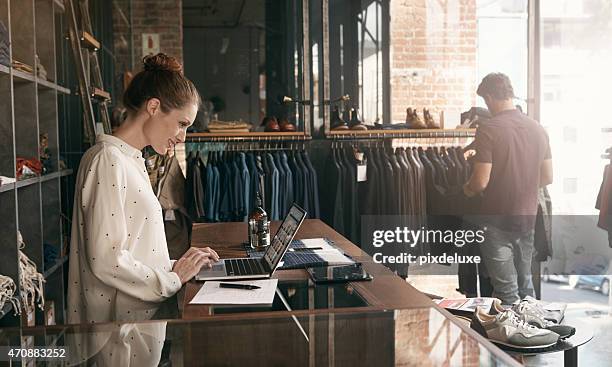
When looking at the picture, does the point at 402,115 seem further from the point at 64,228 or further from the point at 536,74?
the point at 64,228

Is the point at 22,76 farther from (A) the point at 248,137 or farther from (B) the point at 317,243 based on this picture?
(A) the point at 248,137

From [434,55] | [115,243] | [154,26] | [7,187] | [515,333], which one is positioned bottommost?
[515,333]

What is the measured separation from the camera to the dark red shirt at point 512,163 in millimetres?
4770

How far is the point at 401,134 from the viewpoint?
557cm

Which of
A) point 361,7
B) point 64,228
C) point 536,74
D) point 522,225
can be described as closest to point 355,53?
point 361,7

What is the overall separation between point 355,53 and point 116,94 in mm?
2694

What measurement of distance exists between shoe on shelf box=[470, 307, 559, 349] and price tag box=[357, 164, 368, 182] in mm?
3008

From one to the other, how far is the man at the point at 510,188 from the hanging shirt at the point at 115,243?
10.2 feet

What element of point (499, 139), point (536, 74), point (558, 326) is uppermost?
point (536, 74)

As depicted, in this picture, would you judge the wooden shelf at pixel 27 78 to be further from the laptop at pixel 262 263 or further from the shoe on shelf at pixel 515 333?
the shoe on shelf at pixel 515 333

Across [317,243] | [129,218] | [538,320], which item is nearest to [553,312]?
[538,320]

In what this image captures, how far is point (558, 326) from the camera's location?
2.52 meters

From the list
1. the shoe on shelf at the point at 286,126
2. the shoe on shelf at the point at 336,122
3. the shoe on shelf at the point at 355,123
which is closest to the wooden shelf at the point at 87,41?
the shoe on shelf at the point at 286,126

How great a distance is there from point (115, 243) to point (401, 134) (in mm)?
3790
